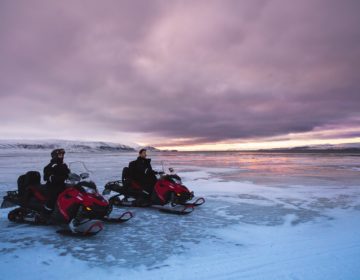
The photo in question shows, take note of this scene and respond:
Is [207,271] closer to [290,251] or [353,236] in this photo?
[290,251]

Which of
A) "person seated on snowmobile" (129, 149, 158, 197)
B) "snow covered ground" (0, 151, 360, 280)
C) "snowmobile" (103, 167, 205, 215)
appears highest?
"person seated on snowmobile" (129, 149, 158, 197)

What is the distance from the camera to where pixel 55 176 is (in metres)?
5.14

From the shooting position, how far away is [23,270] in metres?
3.35

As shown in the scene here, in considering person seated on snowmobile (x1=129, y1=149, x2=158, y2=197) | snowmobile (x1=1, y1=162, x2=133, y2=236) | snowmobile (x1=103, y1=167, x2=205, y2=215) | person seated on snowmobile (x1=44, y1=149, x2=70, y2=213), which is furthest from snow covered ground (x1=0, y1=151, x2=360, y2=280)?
person seated on snowmobile (x1=129, y1=149, x2=158, y2=197)

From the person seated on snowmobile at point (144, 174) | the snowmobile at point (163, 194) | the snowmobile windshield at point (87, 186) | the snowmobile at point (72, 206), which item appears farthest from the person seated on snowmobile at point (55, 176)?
the person seated on snowmobile at point (144, 174)

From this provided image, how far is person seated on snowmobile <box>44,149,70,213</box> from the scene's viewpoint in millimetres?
5133

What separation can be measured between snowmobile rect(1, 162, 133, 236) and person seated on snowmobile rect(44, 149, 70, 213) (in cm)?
14

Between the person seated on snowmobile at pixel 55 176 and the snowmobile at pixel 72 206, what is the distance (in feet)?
0.47

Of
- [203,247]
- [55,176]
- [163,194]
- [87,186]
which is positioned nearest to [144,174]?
[163,194]

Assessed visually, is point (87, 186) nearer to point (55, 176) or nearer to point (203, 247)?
Answer: point (55, 176)

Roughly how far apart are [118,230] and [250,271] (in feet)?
8.48

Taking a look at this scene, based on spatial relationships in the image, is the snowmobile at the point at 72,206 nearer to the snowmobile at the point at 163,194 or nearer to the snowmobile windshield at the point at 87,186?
the snowmobile windshield at the point at 87,186

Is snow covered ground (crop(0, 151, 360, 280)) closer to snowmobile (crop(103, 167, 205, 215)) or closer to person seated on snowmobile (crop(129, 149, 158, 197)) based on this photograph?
snowmobile (crop(103, 167, 205, 215))

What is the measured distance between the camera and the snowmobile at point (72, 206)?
189 inches
